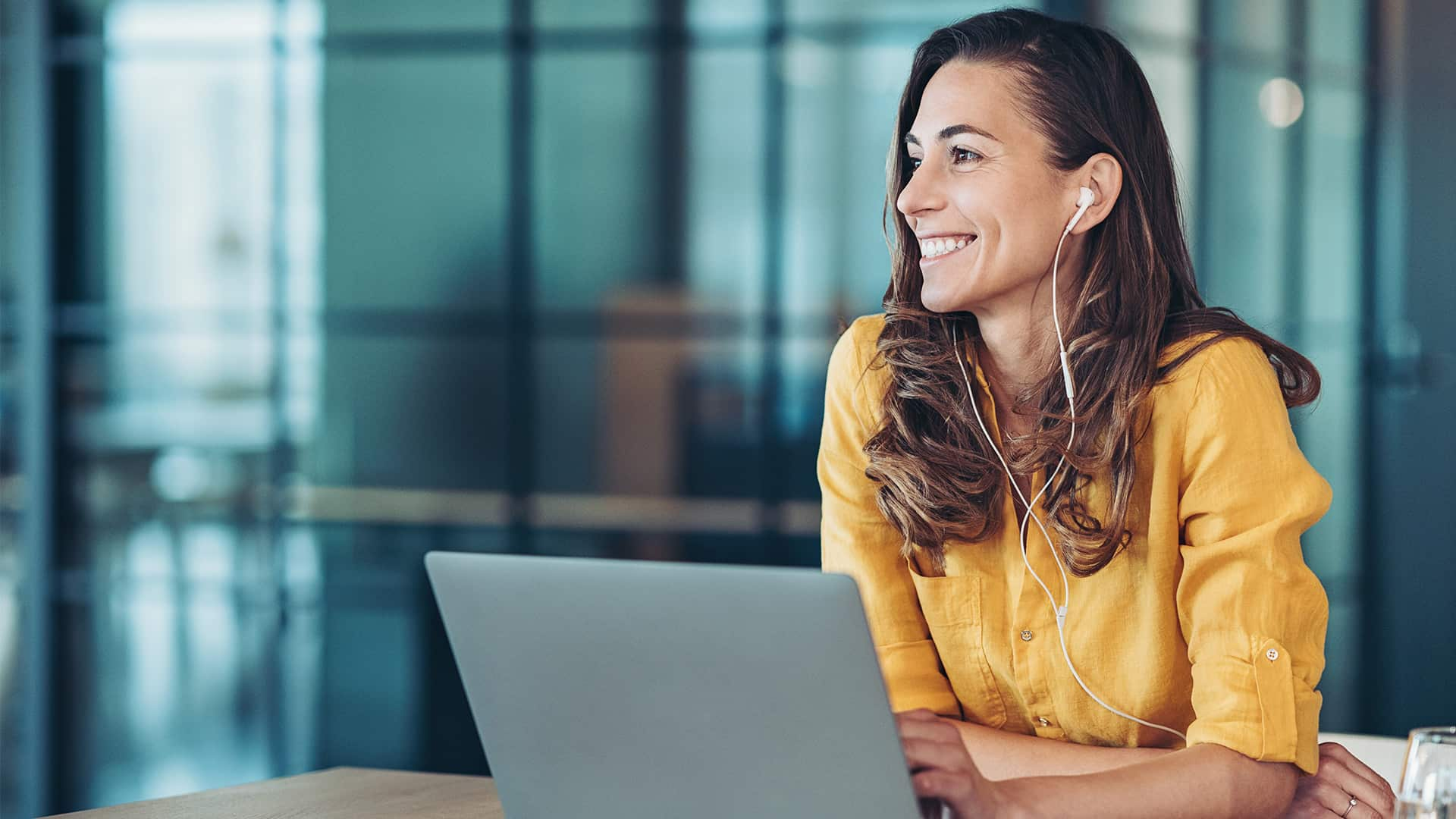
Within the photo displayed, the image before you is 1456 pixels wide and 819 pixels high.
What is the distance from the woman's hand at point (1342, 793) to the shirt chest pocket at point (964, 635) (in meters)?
0.34

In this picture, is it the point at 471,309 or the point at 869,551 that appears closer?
the point at 869,551

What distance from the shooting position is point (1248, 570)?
1.29 m

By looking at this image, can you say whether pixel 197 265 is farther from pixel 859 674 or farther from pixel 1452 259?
pixel 859 674

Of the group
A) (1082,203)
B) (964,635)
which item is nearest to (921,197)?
(1082,203)

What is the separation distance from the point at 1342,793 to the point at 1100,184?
0.64 m

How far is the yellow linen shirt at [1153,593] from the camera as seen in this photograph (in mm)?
1279

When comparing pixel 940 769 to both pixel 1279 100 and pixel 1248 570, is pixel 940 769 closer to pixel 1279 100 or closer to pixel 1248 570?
pixel 1248 570

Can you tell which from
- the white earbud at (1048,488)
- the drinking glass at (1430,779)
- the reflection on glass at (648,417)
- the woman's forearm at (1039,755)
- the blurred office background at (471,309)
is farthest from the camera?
the reflection on glass at (648,417)

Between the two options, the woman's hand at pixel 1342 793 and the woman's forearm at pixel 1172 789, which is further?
the woman's hand at pixel 1342 793

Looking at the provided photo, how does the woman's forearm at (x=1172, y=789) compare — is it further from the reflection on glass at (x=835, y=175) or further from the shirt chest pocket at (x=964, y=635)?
the reflection on glass at (x=835, y=175)

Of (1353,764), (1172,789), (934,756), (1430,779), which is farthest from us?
(1353,764)

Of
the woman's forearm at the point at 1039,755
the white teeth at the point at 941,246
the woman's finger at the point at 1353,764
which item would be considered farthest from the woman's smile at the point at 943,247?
the woman's finger at the point at 1353,764

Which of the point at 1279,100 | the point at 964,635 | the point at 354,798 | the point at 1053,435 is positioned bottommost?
the point at 354,798

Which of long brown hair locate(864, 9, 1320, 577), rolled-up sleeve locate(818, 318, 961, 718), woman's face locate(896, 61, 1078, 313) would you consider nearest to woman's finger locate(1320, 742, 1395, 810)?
long brown hair locate(864, 9, 1320, 577)
